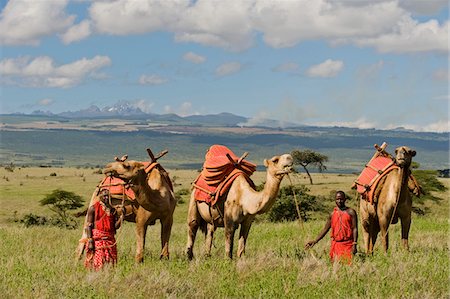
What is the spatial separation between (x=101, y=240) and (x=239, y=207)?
2.83 m

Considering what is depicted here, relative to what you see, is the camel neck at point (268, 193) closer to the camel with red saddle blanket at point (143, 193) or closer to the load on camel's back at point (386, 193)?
the camel with red saddle blanket at point (143, 193)

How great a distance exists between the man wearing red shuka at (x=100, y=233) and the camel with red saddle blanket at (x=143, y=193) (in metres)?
0.34

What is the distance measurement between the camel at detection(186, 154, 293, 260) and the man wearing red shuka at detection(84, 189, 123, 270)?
95.3 inches

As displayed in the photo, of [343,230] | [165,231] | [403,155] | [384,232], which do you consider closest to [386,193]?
[384,232]

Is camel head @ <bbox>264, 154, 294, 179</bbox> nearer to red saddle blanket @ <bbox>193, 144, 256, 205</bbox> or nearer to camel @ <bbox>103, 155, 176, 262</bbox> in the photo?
red saddle blanket @ <bbox>193, 144, 256, 205</bbox>

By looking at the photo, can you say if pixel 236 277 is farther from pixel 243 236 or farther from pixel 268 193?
pixel 243 236

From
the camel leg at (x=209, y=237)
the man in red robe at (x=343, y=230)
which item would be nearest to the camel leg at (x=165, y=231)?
the camel leg at (x=209, y=237)

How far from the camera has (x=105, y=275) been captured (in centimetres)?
1112

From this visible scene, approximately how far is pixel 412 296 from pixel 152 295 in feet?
12.1

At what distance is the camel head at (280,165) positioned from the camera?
41.8 feet

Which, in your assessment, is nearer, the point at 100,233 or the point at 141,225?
the point at 100,233

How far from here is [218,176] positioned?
1464 centimetres

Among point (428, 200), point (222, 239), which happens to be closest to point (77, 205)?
point (428, 200)

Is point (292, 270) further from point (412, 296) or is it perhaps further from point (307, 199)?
point (307, 199)
